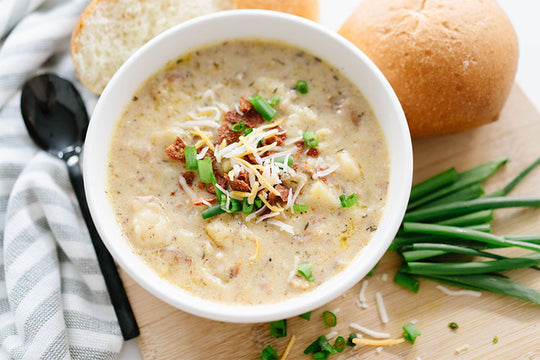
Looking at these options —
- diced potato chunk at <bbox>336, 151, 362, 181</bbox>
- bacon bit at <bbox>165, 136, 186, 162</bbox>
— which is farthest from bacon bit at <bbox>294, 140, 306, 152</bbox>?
bacon bit at <bbox>165, 136, 186, 162</bbox>

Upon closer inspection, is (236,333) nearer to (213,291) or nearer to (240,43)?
(213,291)

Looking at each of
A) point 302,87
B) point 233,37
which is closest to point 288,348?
point 302,87

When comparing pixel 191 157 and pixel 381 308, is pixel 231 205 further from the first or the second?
pixel 381 308

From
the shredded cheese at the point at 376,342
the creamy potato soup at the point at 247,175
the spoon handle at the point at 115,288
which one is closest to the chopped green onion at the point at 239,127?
the creamy potato soup at the point at 247,175

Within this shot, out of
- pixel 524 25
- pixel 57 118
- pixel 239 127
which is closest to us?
pixel 239 127

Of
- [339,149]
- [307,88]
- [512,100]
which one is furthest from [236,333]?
[512,100]
